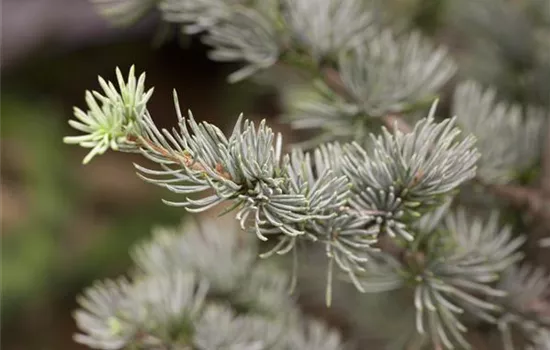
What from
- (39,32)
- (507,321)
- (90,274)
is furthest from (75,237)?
(507,321)

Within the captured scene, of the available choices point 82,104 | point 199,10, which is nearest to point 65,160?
point 82,104

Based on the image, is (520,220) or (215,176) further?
(520,220)

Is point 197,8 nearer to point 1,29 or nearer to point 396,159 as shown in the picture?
point 396,159

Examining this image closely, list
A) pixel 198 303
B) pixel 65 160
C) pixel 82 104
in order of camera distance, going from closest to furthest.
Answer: pixel 198 303
pixel 65 160
pixel 82 104

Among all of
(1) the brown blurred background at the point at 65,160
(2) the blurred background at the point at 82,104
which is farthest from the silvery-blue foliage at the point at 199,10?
(1) the brown blurred background at the point at 65,160

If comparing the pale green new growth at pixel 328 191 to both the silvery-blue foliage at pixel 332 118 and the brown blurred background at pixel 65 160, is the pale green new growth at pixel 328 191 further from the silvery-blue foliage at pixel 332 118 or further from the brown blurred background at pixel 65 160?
the brown blurred background at pixel 65 160

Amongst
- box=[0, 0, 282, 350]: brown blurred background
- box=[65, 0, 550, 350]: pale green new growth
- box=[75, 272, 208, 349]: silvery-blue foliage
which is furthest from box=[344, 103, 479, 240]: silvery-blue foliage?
box=[0, 0, 282, 350]: brown blurred background

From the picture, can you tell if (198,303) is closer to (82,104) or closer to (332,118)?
(332,118)
